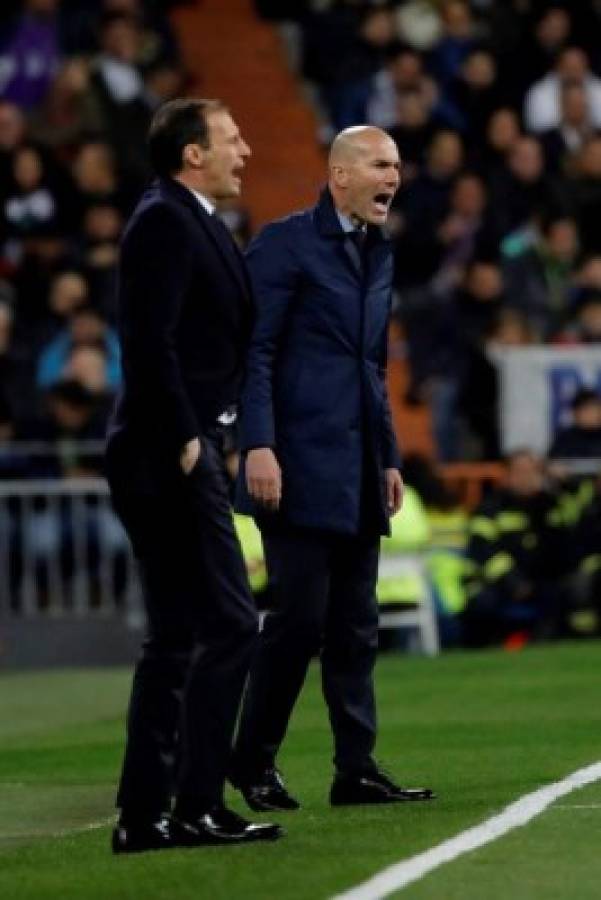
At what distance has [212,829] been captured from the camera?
9688 mm

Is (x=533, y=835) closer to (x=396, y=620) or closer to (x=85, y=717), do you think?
(x=85, y=717)

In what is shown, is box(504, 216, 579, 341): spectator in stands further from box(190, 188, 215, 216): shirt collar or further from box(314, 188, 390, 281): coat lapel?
box(190, 188, 215, 216): shirt collar

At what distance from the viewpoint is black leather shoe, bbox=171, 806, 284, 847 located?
9.67 meters

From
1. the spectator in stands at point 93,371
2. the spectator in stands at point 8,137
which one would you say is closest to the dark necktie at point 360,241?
the spectator in stands at point 93,371

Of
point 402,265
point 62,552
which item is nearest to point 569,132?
point 402,265

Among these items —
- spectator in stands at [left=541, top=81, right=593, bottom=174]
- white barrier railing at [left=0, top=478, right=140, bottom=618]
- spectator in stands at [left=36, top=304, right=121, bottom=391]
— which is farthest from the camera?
spectator in stands at [left=541, top=81, right=593, bottom=174]

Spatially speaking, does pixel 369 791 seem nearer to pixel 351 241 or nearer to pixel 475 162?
pixel 351 241

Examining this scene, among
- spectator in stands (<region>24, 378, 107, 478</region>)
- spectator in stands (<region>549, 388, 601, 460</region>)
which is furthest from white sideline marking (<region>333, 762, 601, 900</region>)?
spectator in stands (<region>549, 388, 601, 460</region>)

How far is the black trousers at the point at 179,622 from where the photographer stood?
377 inches

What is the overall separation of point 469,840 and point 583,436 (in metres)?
11.4

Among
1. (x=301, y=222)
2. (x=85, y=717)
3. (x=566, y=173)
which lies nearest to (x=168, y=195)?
(x=301, y=222)

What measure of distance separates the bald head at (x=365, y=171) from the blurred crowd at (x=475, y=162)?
36.9ft

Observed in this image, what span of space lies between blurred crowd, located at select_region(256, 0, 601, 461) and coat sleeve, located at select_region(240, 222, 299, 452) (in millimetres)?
11279

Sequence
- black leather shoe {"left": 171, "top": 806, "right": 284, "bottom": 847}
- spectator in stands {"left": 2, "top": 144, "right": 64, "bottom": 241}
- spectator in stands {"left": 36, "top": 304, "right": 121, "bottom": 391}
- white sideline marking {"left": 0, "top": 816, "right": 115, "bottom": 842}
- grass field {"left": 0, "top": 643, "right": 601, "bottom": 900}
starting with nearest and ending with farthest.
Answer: grass field {"left": 0, "top": 643, "right": 601, "bottom": 900} < black leather shoe {"left": 171, "top": 806, "right": 284, "bottom": 847} < white sideline marking {"left": 0, "top": 816, "right": 115, "bottom": 842} < spectator in stands {"left": 36, "top": 304, "right": 121, "bottom": 391} < spectator in stands {"left": 2, "top": 144, "right": 64, "bottom": 241}
